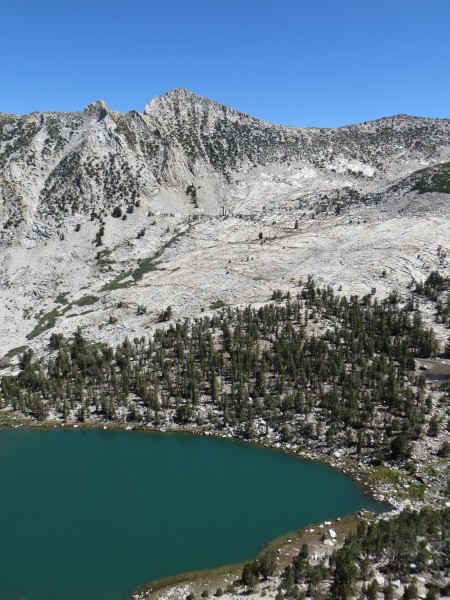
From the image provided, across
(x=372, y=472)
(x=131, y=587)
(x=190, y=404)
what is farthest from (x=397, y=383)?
(x=131, y=587)

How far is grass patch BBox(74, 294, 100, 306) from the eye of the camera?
283 feet

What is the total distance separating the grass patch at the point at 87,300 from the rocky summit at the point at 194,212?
0.83 feet

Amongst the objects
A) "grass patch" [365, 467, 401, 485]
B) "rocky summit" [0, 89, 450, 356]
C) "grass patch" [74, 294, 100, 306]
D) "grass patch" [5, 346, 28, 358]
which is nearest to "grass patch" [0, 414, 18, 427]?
"grass patch" [5, 346, 28, 358]

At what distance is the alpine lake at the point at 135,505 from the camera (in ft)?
99.9

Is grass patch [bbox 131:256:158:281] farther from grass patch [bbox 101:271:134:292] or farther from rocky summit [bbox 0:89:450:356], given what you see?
grass patch [bbox 101:271:134:292]

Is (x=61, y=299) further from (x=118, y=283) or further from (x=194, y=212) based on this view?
(x=194, y=212)

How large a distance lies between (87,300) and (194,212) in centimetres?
4433

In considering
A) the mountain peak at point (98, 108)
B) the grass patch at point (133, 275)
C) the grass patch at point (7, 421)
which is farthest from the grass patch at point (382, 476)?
the mountain peak at point (98, 108)

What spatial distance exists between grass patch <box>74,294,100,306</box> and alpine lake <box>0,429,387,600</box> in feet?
120

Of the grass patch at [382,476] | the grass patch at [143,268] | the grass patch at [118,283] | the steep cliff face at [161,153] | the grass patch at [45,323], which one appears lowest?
the grass patch at [382,476]

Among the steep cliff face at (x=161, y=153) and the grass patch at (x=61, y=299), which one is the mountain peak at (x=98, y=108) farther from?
the grass patch at (x=61, y=299)

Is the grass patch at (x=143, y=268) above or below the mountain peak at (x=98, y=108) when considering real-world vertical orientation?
below

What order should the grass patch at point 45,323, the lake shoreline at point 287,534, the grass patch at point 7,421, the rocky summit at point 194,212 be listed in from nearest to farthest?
the lake shoreline at point 287,534 < the grass patch at point 7,421 < the grass patch at point 45,323 < the rocky summit at point 194,212

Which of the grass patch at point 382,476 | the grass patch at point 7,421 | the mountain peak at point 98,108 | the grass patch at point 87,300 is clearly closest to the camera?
the grass patch at point 382,476
